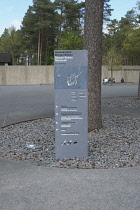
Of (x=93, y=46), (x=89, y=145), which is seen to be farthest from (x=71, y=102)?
(x=93, y=46)

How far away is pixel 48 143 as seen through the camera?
19.7ft

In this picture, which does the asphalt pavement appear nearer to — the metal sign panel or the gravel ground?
the gravel ground

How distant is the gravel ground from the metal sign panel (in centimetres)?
28

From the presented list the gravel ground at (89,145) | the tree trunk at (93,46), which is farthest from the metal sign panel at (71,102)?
the tree trunk at (93,46)

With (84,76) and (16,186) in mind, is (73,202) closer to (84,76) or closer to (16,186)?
(16,186)

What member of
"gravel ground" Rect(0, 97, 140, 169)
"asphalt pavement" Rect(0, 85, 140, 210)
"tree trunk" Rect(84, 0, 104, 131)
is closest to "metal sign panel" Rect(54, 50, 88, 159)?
"gravel ground" Rect(0, 97, 140, 169)

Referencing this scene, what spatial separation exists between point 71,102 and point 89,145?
1491mm

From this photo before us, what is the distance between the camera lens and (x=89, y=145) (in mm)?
5773

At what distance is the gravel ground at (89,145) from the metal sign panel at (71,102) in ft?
0.93

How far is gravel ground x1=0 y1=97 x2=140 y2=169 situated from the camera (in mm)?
4756

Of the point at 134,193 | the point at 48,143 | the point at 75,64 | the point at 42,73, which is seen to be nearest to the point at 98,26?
the point at 75,64

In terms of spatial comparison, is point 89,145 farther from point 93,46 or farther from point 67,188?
point 93,46

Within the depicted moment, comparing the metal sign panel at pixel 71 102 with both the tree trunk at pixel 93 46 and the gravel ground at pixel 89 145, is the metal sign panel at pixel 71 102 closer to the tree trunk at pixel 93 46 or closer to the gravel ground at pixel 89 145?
the gravel ground at pixel 89 145

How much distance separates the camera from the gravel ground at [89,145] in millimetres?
4756
